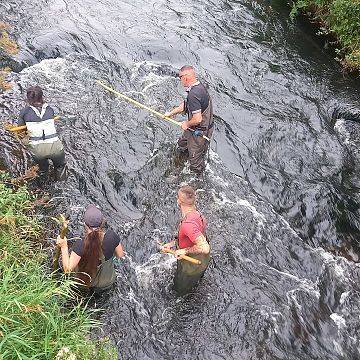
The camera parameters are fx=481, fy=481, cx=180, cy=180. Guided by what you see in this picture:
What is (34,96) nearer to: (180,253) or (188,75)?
(188,75)

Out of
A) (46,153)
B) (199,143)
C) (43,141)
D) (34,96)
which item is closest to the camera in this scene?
(34,96)

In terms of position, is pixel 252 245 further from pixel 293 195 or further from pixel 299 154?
pixel 299 154

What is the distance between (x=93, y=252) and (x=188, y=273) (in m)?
1.41

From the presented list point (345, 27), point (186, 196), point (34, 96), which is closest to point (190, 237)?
point (186, 196)

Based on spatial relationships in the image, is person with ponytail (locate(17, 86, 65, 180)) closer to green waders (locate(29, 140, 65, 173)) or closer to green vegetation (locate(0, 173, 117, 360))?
green waders (locate(29, 140, 65, 173))

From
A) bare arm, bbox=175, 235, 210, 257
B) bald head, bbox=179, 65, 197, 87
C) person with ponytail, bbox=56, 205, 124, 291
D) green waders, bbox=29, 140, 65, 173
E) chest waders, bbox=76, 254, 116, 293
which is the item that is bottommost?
green waders, bbox=29, 140, 65, 173

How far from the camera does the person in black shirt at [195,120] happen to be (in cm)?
793

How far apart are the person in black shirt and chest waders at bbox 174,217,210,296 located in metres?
2.71

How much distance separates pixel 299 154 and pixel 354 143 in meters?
1.52

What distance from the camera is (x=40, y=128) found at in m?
7.46

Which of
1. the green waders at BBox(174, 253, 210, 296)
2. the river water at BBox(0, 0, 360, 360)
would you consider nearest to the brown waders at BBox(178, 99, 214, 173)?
the river water at BBox(0, 0, 360, 360)

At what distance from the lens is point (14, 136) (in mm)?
8852

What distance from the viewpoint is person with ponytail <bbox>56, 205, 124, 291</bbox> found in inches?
211

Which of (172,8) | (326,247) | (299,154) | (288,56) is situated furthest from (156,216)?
(172,8)
